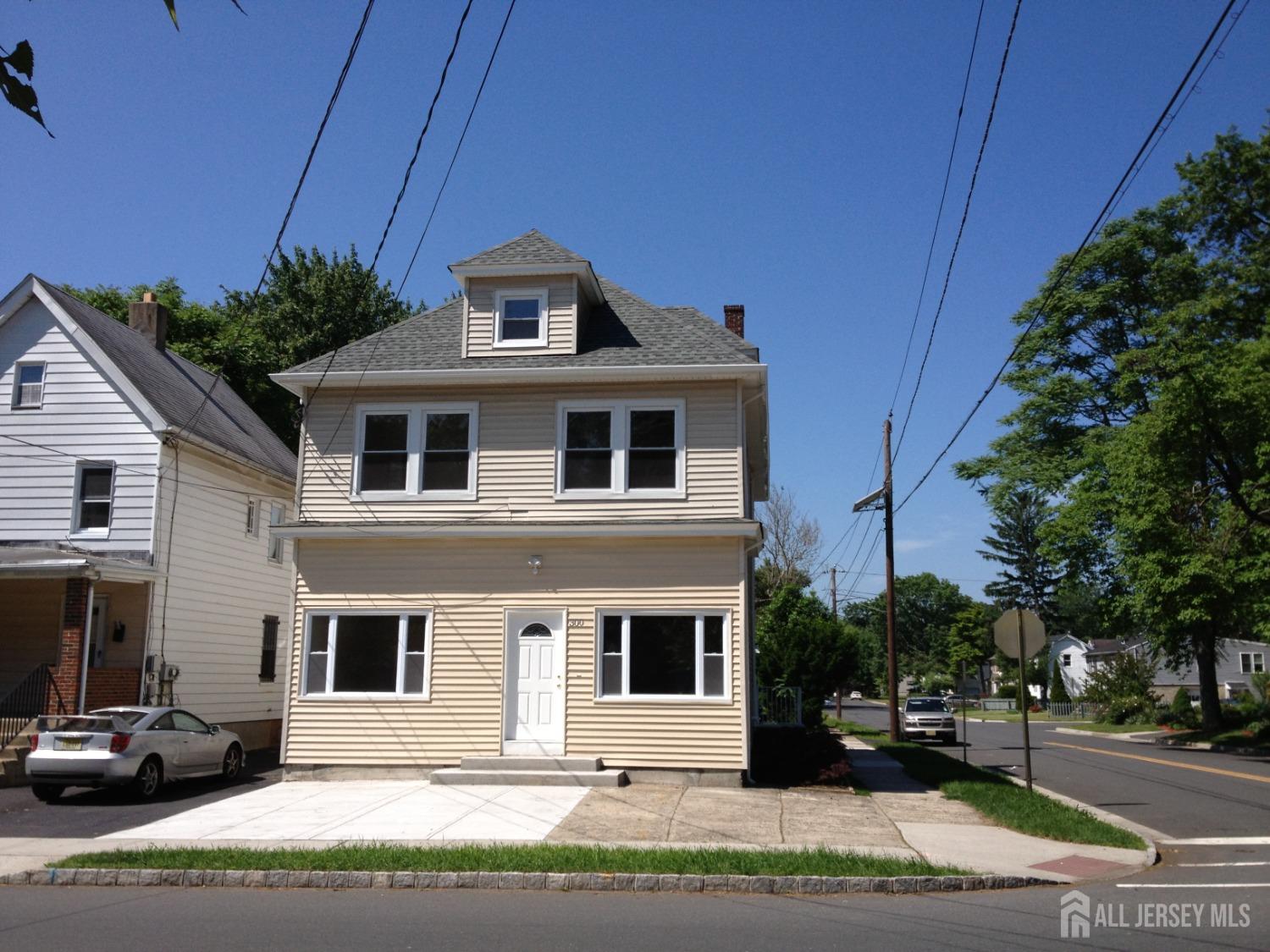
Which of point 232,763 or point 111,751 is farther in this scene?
point 232,763

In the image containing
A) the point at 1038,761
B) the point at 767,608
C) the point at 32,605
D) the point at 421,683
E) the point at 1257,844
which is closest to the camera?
the point at 1257,844

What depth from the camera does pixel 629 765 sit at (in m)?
17.3

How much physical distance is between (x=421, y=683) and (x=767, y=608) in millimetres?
19152

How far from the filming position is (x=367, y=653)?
18.2 metres

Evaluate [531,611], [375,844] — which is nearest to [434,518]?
[531,611]

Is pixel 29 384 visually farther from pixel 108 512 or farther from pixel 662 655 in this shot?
pixel 662 655

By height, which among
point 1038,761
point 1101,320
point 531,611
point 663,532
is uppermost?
point 1101,320

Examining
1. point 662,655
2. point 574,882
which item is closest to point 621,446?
point 662,655

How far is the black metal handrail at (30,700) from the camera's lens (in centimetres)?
1844

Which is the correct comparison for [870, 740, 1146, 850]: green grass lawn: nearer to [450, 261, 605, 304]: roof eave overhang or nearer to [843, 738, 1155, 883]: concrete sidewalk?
[843, 738, 1155, 883]: concrete sidewalk

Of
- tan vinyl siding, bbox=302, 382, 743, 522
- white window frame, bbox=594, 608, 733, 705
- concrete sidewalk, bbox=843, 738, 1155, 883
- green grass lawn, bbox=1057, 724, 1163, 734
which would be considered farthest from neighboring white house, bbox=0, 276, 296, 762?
green grass lawn, bbox=1057, 724, 1163, 734

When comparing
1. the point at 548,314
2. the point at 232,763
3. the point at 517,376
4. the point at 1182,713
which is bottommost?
the point at 1182,713

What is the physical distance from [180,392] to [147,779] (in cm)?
1131

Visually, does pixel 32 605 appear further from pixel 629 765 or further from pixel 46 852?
pixel 629 765
